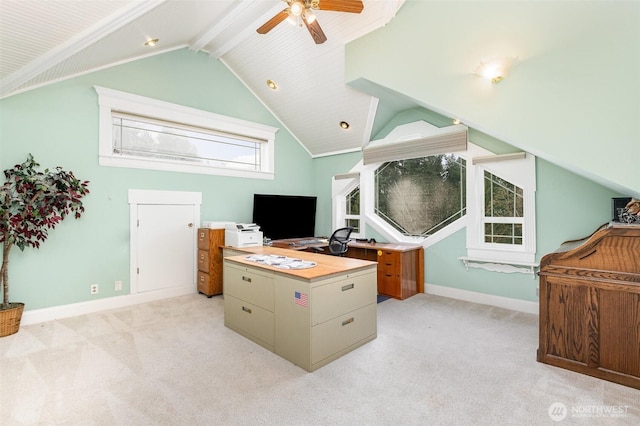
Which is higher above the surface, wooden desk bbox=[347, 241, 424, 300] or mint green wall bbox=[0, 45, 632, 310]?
mint green wall bbox=[0, 45, 632, 310]

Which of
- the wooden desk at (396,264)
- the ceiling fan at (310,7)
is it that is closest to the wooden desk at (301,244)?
the wooden desk at (396,264)

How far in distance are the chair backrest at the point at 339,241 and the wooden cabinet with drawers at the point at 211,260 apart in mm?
1587

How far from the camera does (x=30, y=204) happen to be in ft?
9.82

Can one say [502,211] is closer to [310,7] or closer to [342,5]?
[342,5]

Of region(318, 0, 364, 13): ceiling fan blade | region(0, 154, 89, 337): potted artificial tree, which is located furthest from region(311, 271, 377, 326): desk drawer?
Result: region(0, 154, 89, 337): potted artificial tree

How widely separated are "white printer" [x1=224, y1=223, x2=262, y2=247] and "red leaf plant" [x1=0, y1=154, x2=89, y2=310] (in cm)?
169

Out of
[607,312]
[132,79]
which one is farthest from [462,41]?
[132,79]

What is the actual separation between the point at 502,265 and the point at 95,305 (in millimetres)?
5085

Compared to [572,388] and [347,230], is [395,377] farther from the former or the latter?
[347,230]

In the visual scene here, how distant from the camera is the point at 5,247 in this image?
2969 mm

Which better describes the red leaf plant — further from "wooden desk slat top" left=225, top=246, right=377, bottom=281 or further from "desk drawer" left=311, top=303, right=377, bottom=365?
"desk drawer" left=311, top=303, right=377, bottom=365

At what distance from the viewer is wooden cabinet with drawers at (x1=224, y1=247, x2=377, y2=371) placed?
7.62 ft

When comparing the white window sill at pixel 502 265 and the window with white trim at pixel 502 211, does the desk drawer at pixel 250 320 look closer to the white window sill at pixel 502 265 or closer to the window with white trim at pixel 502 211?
the white window sill at pixel 502 265

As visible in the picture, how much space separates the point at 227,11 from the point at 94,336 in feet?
12.5
